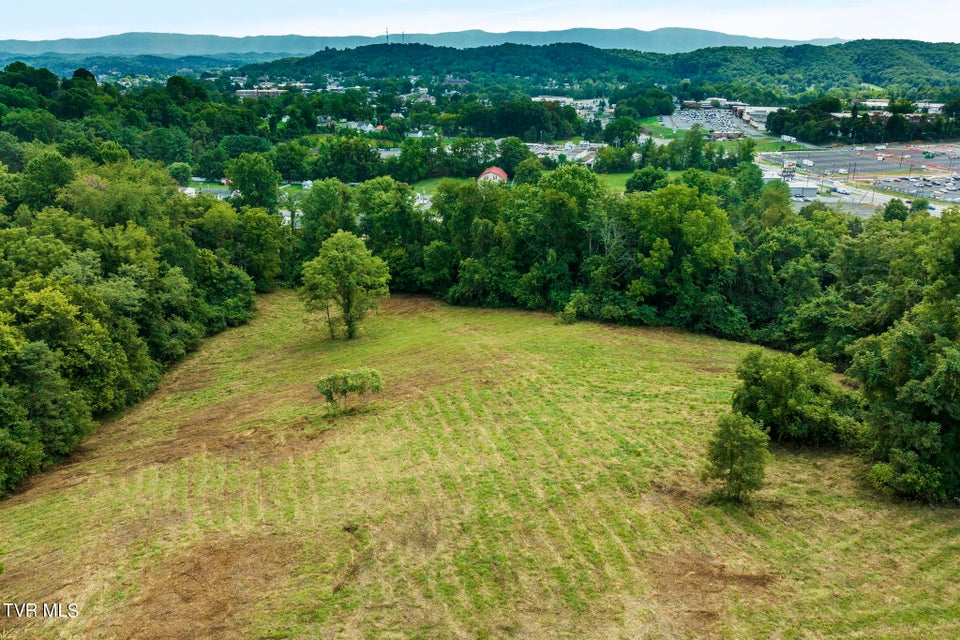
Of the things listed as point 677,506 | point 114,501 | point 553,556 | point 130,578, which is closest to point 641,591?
point 553,556

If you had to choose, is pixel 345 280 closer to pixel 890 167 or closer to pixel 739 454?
pixel 739 454

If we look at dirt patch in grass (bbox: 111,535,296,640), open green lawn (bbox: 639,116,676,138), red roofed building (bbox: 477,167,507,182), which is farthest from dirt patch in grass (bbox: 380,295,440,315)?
open green lawn (bbox: 639,116,676,138)


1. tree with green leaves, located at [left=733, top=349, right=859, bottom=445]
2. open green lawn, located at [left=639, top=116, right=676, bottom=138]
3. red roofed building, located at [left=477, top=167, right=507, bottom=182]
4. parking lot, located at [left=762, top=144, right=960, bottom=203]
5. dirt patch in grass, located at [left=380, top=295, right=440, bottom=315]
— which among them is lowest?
dirt patch in grass, located at [left=380, top=295, right=440, bottom=315]

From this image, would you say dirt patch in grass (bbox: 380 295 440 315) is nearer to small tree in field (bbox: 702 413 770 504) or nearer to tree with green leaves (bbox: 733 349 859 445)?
tree with green leaves (bbox: 733 349 859 445)

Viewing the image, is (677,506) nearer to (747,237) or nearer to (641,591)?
(641,591)

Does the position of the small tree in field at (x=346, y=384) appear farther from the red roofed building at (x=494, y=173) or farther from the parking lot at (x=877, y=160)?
the parking lot at (x=877, y=160)
